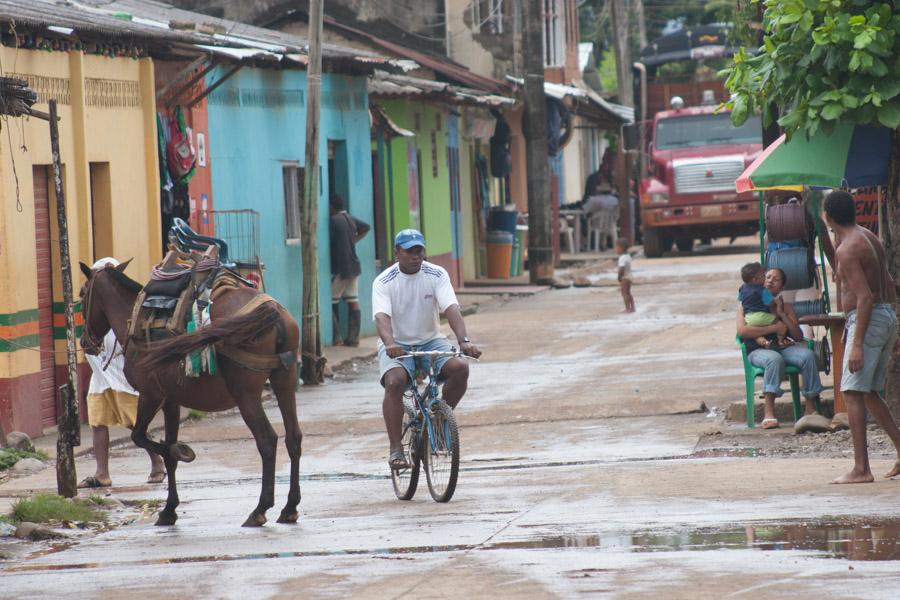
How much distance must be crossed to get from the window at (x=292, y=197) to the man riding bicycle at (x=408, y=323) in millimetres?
11196

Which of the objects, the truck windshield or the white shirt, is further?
the truck windshield

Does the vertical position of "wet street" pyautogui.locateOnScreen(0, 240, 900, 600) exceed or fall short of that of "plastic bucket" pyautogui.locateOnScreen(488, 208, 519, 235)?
it falls short

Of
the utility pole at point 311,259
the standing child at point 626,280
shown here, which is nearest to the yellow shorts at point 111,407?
the utility pole at point 311,259

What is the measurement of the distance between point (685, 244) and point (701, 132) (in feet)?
11.1

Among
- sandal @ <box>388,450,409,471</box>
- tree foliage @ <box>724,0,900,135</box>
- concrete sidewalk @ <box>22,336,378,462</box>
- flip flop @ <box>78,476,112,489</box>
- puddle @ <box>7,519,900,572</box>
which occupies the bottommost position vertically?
concrete sidewalk @ <box>22,336,378,462</box>

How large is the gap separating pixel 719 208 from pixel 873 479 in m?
25.7

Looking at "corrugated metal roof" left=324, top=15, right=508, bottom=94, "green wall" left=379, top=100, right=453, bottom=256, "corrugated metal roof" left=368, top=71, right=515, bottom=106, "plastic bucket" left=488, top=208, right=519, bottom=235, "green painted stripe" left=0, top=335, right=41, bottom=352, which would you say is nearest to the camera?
"green painted stripe" left=0, top=335, right=41, bottom=352

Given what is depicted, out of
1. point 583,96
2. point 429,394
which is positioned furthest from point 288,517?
point 583,96

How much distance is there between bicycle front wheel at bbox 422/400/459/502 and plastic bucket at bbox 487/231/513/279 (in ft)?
76.3

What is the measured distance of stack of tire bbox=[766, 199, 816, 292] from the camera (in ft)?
41.7

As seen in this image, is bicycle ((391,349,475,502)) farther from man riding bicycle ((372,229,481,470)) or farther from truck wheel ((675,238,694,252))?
truck wheel ((675,238,694,252))

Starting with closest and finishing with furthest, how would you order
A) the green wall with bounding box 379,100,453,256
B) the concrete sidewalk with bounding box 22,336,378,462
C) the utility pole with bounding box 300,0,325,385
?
the concrete sidewalk with bounding box 22,336,378,462, the utility pole with bounding box 300,0,325,385, the green wall with bounding box 379,100,453,256

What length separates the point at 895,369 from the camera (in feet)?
36.8

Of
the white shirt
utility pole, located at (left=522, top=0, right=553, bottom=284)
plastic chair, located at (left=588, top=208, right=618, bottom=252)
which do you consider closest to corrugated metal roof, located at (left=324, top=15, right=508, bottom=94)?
utility pole, located at (left=522, top=0, right=553, bottom=284)
